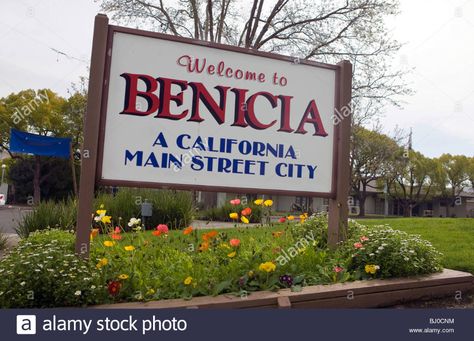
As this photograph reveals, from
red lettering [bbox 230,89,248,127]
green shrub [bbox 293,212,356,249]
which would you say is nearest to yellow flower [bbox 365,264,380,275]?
green shrub [bbox 293,212,356,249]

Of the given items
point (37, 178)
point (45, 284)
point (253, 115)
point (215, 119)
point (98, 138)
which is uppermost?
point (37, 178)

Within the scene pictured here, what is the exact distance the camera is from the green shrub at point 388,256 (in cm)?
411

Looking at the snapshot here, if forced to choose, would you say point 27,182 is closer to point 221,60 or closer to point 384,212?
point 221,60

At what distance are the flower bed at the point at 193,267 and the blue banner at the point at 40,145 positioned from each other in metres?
5.44

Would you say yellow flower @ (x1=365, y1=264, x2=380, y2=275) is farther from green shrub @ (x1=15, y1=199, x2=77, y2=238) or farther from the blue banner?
the blue banner

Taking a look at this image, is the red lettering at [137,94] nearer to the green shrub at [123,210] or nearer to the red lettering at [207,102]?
the red lettering at [207,102]

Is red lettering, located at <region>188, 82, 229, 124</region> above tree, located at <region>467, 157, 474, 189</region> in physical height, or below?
below

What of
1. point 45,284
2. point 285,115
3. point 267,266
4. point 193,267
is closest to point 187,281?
point 193,267

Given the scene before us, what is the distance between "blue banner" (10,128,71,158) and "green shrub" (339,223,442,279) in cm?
765

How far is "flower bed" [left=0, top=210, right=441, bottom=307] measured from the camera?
3240 millimetres

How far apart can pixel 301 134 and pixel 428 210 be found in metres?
61.4

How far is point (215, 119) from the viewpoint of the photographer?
4.53 m

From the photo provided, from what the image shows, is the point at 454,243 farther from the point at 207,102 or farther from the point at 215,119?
the point at 207,102

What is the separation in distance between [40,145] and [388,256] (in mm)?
9137
